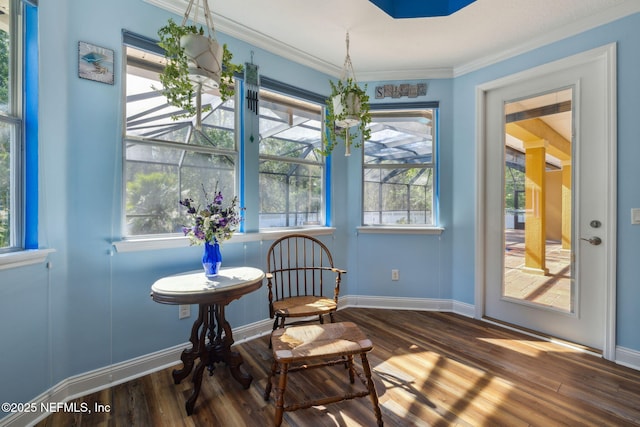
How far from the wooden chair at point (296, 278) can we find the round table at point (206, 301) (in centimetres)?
33

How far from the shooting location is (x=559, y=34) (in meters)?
2.38

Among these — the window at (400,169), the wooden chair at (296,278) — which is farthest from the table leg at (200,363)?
the window at (400,169)

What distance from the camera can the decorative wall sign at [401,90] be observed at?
3.17m

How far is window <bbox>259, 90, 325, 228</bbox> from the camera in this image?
2.73 metres

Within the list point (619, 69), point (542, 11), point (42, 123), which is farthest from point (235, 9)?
point (619, 69)

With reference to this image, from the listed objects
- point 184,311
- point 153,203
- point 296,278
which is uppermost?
point 153,203

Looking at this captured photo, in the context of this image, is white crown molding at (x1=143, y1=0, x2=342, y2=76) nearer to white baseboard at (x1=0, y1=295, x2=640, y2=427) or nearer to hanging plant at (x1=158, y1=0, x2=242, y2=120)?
hanging plant at (x1=158, y1=0, x2=242, y2=120)

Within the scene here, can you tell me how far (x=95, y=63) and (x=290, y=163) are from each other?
62.7 inches

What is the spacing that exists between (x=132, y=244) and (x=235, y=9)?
182 centimetres

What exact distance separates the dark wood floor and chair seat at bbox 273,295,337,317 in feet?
1.37

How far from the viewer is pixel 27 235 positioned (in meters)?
1.59

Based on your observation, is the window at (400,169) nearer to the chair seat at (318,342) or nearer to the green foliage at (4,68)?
the chair seat at (318,342)

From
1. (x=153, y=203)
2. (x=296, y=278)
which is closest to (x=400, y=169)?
(x=296, y=278)

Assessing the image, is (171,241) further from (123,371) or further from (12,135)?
(12,135)
